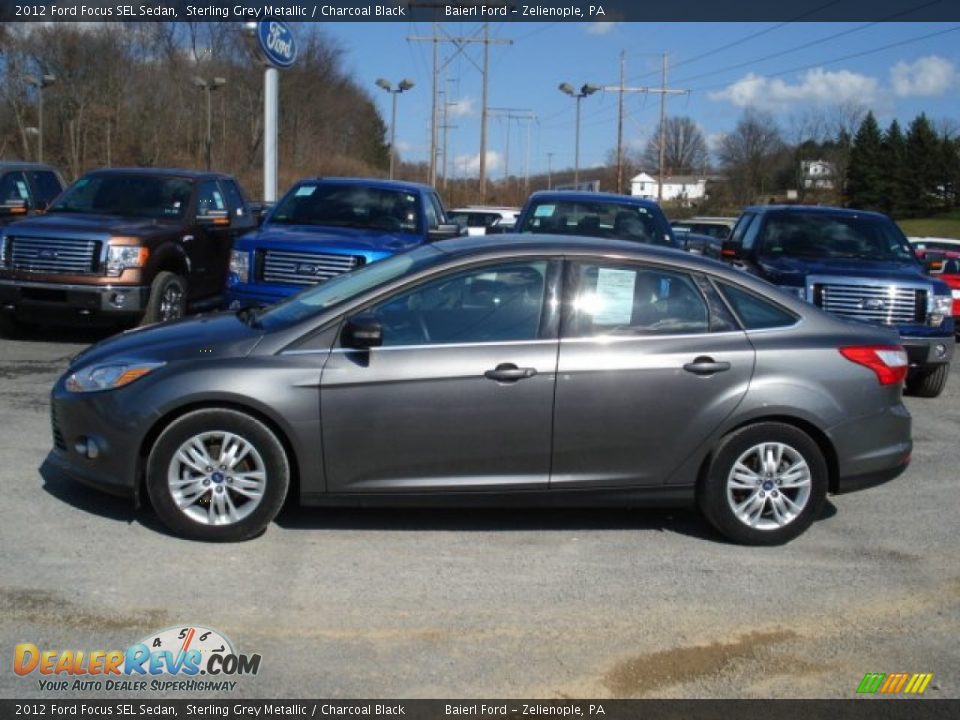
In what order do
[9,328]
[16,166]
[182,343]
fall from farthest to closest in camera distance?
[16,166], [9,328], [182,343]

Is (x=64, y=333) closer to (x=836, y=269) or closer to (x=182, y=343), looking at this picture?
(x=182, y=343)

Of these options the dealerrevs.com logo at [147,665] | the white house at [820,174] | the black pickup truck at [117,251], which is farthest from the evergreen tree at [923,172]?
the dealerrevs.com logo at [147,665]

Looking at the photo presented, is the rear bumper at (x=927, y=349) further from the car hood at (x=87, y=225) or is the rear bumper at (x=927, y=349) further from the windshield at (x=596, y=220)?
the car hood at (x=87, y=225)

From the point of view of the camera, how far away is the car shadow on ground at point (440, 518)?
5812 mm

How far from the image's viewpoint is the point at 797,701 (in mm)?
4031

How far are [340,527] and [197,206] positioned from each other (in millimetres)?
7636

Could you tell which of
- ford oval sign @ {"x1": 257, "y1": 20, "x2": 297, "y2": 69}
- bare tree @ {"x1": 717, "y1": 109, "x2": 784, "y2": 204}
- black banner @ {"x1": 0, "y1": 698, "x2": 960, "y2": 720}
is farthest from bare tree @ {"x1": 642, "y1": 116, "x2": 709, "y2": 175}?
black banner @ {"x1": 0, "y1": 698, "x2": 960, "y2": 720}

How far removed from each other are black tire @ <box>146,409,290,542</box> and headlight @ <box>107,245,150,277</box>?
20.0 ft

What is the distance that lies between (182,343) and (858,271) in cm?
709

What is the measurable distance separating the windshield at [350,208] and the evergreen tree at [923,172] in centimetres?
6655

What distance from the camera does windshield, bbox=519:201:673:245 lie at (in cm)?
1141

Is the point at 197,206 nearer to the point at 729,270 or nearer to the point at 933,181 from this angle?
the point at 729,270

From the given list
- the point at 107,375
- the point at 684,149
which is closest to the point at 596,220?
the point at 107,375

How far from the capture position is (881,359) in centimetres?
580
